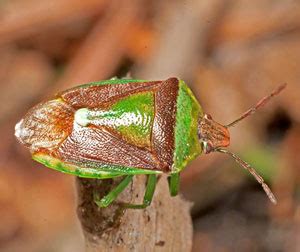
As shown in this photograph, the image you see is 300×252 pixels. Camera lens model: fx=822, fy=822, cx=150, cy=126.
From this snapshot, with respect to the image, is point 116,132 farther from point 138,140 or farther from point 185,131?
point 185,131

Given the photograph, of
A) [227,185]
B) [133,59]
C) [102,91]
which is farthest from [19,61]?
[102,91]

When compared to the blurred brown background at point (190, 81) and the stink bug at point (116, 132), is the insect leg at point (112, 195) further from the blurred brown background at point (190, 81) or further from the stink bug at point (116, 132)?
the blurred brown background at point (190, 81)

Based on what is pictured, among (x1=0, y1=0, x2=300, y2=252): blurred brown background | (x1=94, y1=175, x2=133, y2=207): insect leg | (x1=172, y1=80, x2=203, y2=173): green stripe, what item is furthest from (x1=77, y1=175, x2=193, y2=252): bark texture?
(x1=0, y1=0, x2=300, y2=252): blurred brown background

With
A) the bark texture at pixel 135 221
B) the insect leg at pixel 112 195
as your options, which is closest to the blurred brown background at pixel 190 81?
the bark texture at pixel 135 221

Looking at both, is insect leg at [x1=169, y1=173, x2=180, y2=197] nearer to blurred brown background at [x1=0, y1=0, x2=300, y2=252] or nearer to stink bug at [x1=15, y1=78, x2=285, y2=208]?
stink bug at [x1=15, y1=78, x2=285, y2=208]

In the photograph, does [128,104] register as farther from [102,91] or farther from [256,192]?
[256,192]

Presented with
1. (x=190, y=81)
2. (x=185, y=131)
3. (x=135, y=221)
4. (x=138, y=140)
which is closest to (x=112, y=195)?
(x=135, y=221)

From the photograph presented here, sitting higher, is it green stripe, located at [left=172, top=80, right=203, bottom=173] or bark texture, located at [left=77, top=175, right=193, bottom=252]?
green stripe, located at [left=172, top=80, right=203, bottom=173]
